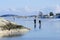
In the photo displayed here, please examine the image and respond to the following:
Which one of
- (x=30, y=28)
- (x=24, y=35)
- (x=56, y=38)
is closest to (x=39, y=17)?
(x=30, y=28)

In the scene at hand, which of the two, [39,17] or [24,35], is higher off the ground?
[39,17]

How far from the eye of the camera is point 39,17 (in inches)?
417

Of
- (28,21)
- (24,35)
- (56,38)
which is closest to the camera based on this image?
(56,38)

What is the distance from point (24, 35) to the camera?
961cm

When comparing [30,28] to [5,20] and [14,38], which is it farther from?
[14,38]

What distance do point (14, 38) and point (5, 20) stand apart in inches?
64.7

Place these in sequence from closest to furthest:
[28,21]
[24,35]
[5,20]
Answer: [24,35] < [5,20] < [28,21]

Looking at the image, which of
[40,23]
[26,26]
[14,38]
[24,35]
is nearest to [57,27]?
[40,23]

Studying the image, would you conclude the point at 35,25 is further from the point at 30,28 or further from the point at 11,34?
the point at 11,34

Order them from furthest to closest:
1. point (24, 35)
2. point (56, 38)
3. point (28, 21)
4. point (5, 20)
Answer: point (28, 21), point (5, 20), point (24, 35), point (56, 38)

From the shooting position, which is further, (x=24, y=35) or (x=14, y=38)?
(x=24, y=35)

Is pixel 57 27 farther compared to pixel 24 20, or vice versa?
pixel 57 27

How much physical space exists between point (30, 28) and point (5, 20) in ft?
4.03

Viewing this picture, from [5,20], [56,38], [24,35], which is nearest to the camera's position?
[56,38]
